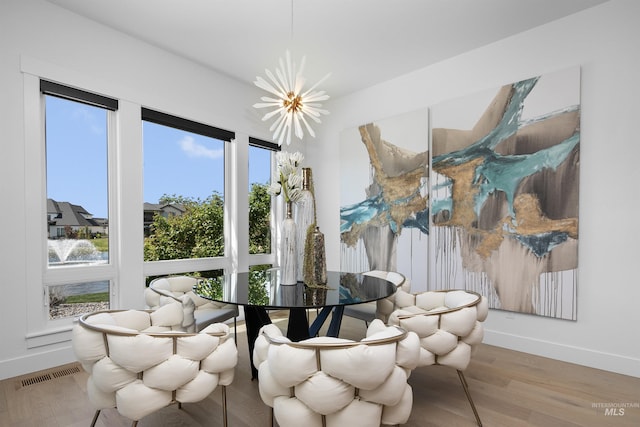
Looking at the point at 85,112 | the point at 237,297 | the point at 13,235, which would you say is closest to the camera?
the point at 237,297

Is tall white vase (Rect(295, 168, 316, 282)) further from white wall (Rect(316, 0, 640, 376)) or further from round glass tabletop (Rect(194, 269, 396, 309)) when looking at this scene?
white wall (Rect(316, 0, 640, 376))

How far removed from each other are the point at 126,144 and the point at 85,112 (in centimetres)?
42

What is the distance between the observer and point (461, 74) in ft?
11.6

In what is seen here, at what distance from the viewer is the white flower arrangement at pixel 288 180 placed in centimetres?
250

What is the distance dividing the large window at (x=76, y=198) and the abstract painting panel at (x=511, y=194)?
343cm

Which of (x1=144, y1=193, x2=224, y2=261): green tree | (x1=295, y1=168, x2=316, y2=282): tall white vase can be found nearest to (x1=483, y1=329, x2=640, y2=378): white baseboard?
(x1=295, y1=168, x2=316, y2=282): tall white vase

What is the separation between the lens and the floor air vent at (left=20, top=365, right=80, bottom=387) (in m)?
2.45

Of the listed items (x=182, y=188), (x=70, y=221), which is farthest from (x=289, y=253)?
(x=70, y=221)

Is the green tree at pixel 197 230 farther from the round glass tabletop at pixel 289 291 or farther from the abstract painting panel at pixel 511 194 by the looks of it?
the abstract painting panel at pixel 511 194

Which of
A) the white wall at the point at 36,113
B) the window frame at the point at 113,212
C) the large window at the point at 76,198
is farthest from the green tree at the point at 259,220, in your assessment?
the large window at the point at 76,198

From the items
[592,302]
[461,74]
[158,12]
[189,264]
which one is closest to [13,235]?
[189,264]

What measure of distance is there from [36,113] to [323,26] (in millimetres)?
2566

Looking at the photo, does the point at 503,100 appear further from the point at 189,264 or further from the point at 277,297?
the point at 189,264

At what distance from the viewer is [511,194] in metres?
3.12
